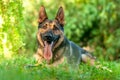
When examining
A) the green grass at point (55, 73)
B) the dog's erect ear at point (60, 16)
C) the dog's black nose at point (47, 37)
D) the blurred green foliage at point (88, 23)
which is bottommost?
the green grass at point (55, 73)

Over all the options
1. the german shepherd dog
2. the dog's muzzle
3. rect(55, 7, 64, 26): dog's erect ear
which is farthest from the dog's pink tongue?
rect(55, 7, 64, 26): dog's erect ear

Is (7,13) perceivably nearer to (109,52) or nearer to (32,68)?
(32,68)

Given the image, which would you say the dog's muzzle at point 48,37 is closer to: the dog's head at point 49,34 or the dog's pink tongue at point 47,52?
the dog's head at point 49,34

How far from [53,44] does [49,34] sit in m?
0.28

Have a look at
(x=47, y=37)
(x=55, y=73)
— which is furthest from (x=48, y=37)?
(x=55, y=73)

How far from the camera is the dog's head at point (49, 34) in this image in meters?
12.0

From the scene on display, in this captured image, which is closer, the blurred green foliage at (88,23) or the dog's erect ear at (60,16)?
the dog's erect ear at (60,16)

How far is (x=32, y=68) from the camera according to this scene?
10.5 meters

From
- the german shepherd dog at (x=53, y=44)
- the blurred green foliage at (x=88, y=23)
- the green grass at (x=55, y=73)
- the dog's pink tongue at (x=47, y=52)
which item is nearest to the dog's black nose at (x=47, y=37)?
the german shepherd dog at (x=53, y=44)

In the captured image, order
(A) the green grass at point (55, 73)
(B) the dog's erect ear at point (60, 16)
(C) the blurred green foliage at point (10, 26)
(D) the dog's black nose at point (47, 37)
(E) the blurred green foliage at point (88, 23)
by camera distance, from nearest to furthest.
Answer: (A) the green grass at point (55, 73), (D) the dog's black nose at point (47, 37), (B) the dog's erect ear at point (60, 16), (C) the blurred green foliage at point (10, 26), (E) the blurred green foliage at point (88, 23)

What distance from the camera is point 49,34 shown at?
39.3ft

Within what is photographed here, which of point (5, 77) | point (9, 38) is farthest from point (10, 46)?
point (5, 77)

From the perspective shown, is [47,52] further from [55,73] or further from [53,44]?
[55,73]

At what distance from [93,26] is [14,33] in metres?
13.5
